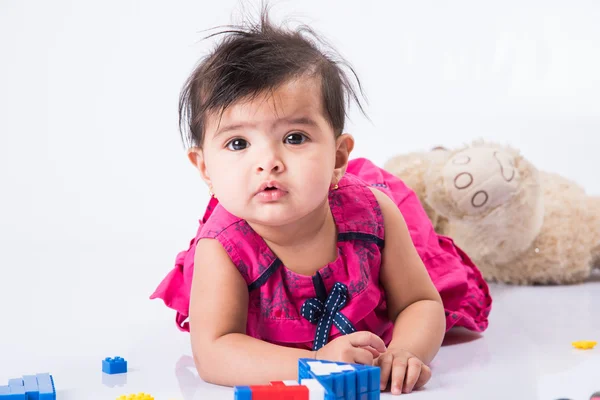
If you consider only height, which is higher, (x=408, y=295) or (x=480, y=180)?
(x=480, y=180)

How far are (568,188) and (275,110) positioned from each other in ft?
3.57

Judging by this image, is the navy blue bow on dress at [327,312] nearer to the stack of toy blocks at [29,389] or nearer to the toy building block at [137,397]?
the toy building block at [137,397]

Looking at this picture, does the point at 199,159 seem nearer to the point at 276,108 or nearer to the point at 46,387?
the point at 276,108

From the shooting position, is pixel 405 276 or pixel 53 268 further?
pixel 53 268

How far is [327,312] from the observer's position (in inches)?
49.9

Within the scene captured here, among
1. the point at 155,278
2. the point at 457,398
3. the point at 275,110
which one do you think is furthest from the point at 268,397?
the point at 155,278

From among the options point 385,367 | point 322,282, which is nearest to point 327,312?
point 322,282

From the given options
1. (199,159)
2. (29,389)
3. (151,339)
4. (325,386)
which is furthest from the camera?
(151,339)

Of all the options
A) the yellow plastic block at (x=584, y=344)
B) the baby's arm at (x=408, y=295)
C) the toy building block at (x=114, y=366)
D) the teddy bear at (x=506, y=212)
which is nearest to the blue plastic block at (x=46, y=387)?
the toy building block at (x=114, y=366)

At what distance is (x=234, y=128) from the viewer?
1161 mm

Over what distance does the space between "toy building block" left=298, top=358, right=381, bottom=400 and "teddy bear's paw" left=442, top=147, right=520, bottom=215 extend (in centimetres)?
81

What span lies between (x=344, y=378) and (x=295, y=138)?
35 cm

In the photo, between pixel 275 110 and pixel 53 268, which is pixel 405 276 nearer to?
pixel 275 110

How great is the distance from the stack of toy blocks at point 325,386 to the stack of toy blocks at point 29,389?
256 millimetres
